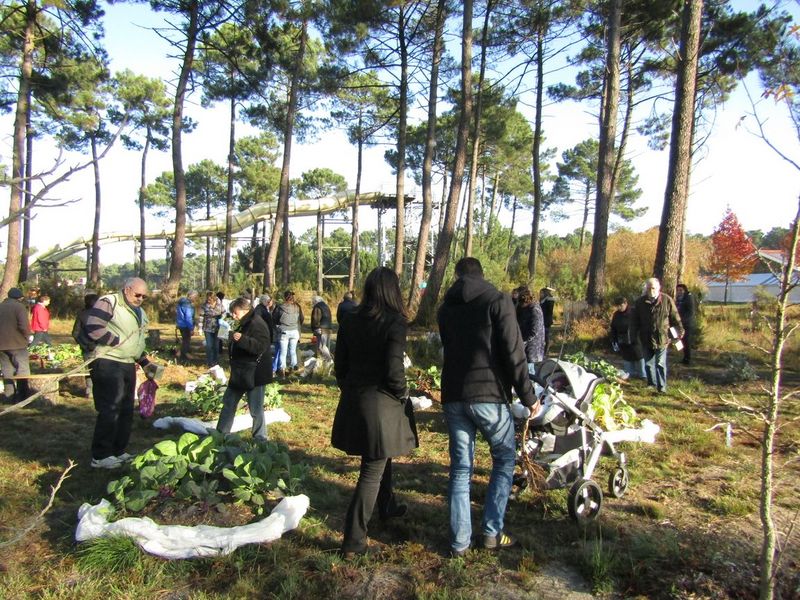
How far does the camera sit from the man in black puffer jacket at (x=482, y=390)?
10.9 feet

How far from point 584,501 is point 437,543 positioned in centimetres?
107

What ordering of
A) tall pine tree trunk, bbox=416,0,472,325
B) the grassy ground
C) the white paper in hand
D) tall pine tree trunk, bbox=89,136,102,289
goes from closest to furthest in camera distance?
Result: the grassy ground, the white paper in hand, tall pine tree trunk, bbox=416,0,472,325, tall pine tree trunk, bbox=89,136,102,289

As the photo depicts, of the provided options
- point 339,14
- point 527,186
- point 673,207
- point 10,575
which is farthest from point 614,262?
point 10,575

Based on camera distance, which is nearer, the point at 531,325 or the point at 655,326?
the point at 531,325

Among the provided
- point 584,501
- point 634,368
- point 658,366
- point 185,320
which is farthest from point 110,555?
point 185,320

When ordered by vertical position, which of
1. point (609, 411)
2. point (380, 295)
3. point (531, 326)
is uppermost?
point (380, 295)

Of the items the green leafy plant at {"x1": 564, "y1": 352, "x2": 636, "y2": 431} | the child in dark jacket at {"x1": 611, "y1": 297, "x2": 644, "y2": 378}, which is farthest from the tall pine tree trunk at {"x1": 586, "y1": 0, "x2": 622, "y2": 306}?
the green leafy plant at {"x1": 564, "y1": 352, "x2": 636, "y2": 431}

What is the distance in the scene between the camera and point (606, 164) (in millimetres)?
13781

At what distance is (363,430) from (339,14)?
53.7 feet

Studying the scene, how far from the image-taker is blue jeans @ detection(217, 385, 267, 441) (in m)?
5.32

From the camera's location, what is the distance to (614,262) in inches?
897

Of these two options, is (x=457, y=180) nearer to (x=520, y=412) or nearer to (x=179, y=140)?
(x=179, y=140)

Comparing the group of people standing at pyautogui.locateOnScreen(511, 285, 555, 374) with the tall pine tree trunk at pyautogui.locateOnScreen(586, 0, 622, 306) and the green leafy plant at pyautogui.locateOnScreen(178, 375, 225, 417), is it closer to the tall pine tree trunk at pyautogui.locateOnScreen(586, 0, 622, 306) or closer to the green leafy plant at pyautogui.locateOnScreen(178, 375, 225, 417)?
the green leafy plant at pyautogui.locateOnScreen(178, 375, 225, 417)

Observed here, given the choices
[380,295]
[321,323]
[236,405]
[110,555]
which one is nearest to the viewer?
[110,555]
